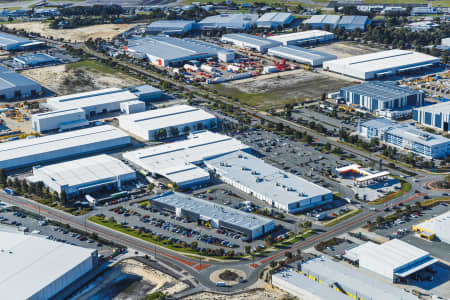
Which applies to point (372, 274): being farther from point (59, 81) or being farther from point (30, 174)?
point (59, 81)

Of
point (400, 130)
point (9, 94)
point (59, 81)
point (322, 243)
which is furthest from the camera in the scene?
point (59, 81)

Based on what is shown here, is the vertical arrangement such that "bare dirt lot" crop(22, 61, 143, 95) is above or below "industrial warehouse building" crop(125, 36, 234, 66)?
below

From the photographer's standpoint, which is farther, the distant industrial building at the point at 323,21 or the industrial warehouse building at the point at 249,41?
the distant industrial building at the point at 323,21

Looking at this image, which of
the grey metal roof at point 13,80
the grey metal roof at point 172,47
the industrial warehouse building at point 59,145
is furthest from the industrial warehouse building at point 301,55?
the industrial warehouse building at point 59,145

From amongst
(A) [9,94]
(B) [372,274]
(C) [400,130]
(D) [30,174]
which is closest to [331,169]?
(C) [400,130]

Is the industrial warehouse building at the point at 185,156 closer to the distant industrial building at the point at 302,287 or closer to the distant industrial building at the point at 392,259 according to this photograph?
the distant industrial building at the point at 302,287

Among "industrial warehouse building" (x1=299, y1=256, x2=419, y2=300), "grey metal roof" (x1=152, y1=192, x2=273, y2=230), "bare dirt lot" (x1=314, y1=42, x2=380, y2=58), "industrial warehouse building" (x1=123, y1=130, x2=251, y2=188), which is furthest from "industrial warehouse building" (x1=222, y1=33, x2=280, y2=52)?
"industrial warehouse building" (x1=299, y1=256, x2=419, y2=300)

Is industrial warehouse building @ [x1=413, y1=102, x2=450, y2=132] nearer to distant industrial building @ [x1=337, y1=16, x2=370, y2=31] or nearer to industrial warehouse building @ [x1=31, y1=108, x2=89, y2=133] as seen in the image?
industrial warehouse building @ [x1=31, y1=108, x2=89, y2=133]
